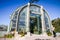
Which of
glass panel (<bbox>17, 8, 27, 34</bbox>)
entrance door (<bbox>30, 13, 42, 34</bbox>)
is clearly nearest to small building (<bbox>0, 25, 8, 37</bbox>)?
glass panel (<bbox>17, 8, 27, 34</bbox>)

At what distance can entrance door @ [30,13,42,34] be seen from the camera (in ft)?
23.2

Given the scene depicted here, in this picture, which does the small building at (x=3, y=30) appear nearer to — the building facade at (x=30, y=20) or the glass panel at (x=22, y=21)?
the building facade at (x=30, y=20)

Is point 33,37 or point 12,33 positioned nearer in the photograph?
point 33,37

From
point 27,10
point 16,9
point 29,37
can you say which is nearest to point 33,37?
point 29,37

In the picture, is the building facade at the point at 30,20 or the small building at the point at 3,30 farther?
the small building at the point at 3,30

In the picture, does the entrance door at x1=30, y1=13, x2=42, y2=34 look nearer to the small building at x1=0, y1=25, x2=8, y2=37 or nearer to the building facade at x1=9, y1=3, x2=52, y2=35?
the building facade at x1=9, y1=3, x2=52, y2=35

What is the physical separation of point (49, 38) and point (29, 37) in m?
1.08

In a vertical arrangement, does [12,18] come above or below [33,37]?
above

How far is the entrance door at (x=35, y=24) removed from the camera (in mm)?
7086

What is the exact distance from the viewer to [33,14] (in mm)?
7086

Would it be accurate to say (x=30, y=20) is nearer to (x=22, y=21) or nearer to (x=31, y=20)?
(x=31, y=20)

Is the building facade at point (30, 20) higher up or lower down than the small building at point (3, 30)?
higher up

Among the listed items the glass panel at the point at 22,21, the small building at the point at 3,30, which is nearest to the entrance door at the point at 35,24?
the glass panel at the point at 22,21

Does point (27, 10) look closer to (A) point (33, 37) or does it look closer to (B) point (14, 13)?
(B) point (14, 13)
